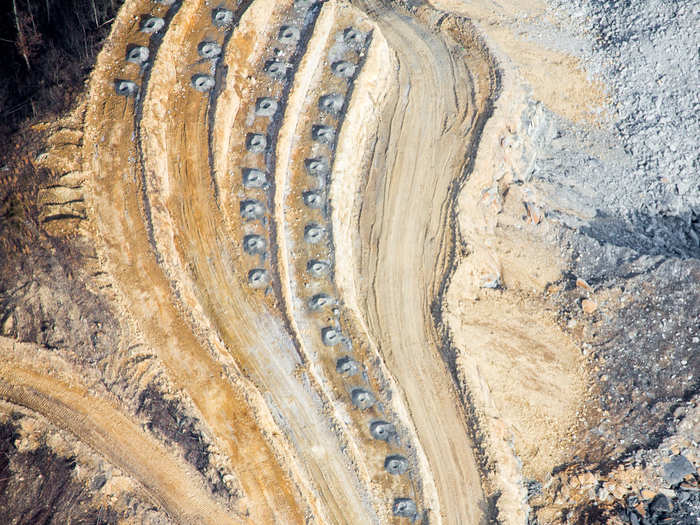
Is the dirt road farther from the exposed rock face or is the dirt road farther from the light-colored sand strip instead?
the light-colored sand strip

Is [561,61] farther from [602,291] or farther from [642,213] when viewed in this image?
[602,291]

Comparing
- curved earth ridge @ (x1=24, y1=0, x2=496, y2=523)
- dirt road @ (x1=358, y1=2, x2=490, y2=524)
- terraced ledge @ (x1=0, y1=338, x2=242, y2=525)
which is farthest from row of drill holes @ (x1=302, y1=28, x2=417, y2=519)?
terraced ledge @ (x1=0, y1=338, x2=242, y2=525)

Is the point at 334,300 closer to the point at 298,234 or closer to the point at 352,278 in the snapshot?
the point at 352,278

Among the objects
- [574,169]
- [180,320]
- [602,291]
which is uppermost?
[574,169]

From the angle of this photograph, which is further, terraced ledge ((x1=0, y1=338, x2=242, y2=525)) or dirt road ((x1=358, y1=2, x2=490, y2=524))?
dirt road ((x1=358, y1=2, x2=490, y2=524))

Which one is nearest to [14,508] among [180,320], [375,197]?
[180,320]
